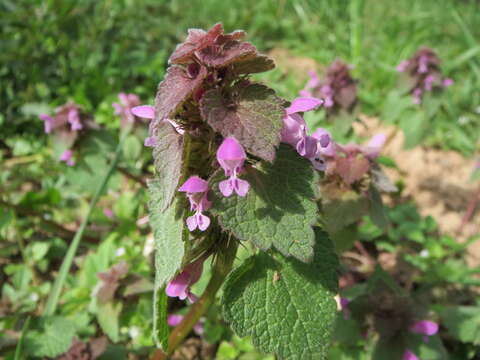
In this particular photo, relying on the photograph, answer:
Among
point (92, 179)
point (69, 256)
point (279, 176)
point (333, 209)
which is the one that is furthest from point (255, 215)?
point (92, 179)

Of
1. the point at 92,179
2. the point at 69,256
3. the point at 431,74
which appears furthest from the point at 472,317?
the point at 92,179

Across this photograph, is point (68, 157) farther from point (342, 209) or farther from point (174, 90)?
point (174, 90)

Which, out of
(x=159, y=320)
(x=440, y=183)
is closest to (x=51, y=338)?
(x=159, y=320)

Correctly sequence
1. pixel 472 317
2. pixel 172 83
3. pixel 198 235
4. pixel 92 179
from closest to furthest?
pixel 172 83 < pixel 198 235 < pixel 472 317 < pixel 92 179

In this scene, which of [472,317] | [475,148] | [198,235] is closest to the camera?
[198,235]

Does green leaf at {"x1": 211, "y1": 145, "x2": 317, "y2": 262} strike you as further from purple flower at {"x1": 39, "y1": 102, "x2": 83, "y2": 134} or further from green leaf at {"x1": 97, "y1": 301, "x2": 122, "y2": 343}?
purple flower at {"x1": 39, "y1": 102, "x2": 83, "y2": 134}

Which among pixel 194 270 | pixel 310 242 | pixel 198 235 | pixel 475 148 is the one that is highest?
pixel 310 242

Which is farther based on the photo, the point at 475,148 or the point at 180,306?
the point at 475,148

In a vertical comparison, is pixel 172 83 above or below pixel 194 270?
above

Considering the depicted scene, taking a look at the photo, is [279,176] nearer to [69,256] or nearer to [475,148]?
[69,256]
